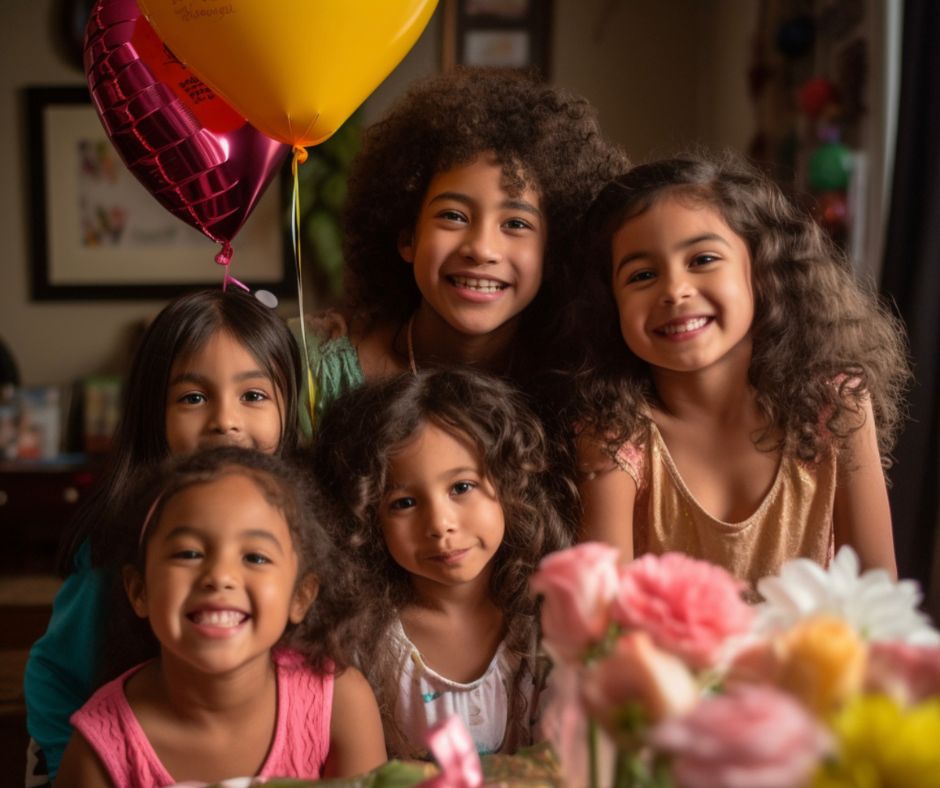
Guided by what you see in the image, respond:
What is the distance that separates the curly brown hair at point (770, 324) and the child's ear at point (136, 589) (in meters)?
0.68

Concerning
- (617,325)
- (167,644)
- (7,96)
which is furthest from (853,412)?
(7,96)

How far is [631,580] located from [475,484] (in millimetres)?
777

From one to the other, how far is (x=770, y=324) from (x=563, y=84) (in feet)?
Answer: 9.57

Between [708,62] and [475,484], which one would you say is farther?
[708,62]

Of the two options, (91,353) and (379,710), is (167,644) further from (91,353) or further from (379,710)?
(91,353)

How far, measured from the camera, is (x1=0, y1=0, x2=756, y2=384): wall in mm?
4164

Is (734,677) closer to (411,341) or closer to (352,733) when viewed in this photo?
(352,733)

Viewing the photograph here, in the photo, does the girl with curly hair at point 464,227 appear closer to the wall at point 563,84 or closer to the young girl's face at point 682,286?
the young girl's face at point 682,286

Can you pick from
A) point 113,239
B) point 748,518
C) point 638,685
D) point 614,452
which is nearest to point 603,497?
point 614,452

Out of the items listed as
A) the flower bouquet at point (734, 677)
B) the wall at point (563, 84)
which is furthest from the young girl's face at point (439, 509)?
the wall at point (563, 84)

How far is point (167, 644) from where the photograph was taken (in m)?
1.06

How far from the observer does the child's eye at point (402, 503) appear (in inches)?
52.4

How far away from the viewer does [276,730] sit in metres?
1.18

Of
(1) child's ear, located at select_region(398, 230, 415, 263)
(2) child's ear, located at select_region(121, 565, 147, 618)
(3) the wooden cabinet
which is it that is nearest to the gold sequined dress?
(1) child's ear, located at select_region(398, 230, 415, 263)
